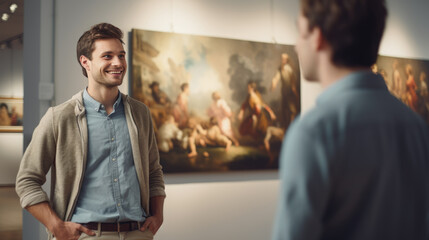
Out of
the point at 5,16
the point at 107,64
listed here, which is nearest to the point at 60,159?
the point at 107,64

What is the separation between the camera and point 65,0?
5262mm

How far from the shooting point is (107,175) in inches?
119

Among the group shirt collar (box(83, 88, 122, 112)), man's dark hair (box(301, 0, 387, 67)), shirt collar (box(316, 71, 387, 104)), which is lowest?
shirt collar (box(316, 71, 387, 104))

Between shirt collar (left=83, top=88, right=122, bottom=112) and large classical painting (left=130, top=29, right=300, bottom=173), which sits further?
large classical painting (left=130, top=29, right=300, bottom=173)

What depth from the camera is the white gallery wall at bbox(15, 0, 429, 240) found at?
5.19 metres

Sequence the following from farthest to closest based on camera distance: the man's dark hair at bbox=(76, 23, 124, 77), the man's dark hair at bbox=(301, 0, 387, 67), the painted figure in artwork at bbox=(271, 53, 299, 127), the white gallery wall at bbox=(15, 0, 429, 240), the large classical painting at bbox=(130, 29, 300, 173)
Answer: the painted figure in artwork at bbox=(271, 53, 299, 127), the large classical painting at bbox=(130, 29, 300, 173), the white gallery wall at bbox=(15, 0, 429, 240), the man's dark hair at bbox=(76, 23, 124, 77), the man's dark hair at bbox=(301, 0, 387, 67)

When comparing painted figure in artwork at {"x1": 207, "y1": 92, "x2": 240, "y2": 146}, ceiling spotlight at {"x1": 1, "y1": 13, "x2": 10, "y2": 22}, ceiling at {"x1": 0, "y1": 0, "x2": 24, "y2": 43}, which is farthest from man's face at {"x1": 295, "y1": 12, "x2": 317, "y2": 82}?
ceiling spotlight at {"x1": 1, "y1": 13, "x2": 10, "y2": 22}

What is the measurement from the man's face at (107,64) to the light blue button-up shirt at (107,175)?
Answer: 0.16 metres

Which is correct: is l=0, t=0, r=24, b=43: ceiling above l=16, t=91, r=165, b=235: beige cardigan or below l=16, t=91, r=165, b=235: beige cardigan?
above

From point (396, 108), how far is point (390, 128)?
0.24 ft

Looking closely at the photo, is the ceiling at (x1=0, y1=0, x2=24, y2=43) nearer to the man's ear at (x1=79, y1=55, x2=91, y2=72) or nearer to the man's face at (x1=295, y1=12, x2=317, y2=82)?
the man's ear at (x1=79, y1=55, x2=91, y2=72)

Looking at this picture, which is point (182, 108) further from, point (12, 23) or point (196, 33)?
point (12, 23)

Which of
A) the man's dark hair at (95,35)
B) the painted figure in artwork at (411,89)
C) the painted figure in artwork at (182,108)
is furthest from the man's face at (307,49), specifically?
the painted figure in artwork at (411,89)

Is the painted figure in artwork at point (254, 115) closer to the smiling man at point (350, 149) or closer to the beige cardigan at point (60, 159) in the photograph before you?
the beige cardigan at point (60, 159)
